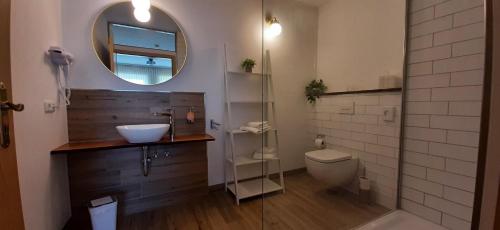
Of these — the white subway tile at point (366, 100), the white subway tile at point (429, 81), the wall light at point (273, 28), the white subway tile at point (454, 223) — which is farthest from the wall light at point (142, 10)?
the white subway tile at point (454, 223)

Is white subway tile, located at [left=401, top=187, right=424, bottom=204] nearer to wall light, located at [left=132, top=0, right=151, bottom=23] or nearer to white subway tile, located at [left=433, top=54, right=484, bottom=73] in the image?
white subway tile, located at [left=433, top=54, right=484, bottom=73]

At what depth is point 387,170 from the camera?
1.82 meters

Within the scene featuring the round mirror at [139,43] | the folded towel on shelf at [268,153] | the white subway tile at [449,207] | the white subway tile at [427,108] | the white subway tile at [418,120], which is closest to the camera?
the white subway tile at [449,207]

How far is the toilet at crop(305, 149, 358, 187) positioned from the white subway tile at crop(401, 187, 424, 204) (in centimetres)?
40

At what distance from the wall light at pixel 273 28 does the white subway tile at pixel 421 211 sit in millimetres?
1958

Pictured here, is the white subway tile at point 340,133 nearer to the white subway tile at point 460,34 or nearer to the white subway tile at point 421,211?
the white subway tile at point 421,211

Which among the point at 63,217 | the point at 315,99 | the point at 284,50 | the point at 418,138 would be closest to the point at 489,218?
the point at 418,138

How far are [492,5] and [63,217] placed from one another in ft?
8.20

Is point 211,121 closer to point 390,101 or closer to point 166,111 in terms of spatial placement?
point 166,111

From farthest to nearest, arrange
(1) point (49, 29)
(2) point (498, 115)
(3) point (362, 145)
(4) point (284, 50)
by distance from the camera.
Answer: (4) point (284, 50), (3) point (362, 145), (1) point (49, 29), (2) point (498, 115)

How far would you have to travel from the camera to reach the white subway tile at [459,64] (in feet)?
4.23

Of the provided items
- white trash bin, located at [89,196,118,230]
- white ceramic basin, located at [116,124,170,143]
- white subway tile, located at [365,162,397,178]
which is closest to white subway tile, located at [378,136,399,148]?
Answer: white subway tile, located at [365,162,397,178]

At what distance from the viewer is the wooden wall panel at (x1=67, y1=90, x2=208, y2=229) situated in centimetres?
173

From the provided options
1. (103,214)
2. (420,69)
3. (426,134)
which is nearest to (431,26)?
(420,69)
